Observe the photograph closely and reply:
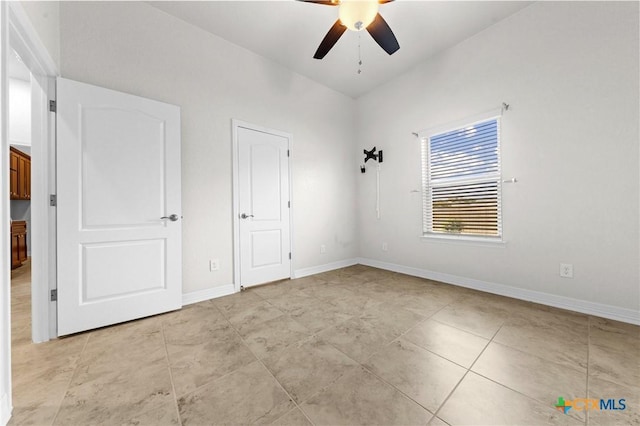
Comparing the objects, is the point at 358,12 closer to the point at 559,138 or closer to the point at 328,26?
the point at 328,26

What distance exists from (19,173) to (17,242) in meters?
1.33

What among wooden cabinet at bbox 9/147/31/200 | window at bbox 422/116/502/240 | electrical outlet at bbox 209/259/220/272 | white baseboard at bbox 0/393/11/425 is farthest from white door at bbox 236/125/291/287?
wooden cabinet at bbox 9/147/31/200

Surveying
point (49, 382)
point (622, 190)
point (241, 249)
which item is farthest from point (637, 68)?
point (49, 382)

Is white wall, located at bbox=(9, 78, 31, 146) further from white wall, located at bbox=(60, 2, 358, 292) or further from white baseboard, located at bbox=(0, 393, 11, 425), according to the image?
white baseboard, located at bbox=(0, 393, 11, 425)

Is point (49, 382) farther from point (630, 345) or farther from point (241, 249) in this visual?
point (630, 345)

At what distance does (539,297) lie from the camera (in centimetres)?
Answer: 248

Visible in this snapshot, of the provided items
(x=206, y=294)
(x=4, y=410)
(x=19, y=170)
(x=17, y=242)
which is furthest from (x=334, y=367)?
(x=19, y=170)

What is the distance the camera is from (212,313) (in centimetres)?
235

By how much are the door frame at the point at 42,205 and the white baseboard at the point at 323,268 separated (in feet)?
7.95

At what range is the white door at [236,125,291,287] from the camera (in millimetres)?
3055

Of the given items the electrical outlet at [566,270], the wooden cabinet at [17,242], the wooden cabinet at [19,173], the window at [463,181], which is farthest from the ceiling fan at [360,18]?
the wooden cabinet at [19,173]

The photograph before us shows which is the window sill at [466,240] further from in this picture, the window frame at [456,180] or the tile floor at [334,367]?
the tile floor at [334,367]

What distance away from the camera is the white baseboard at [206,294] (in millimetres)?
→ 2585

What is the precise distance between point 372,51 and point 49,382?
165 inches
